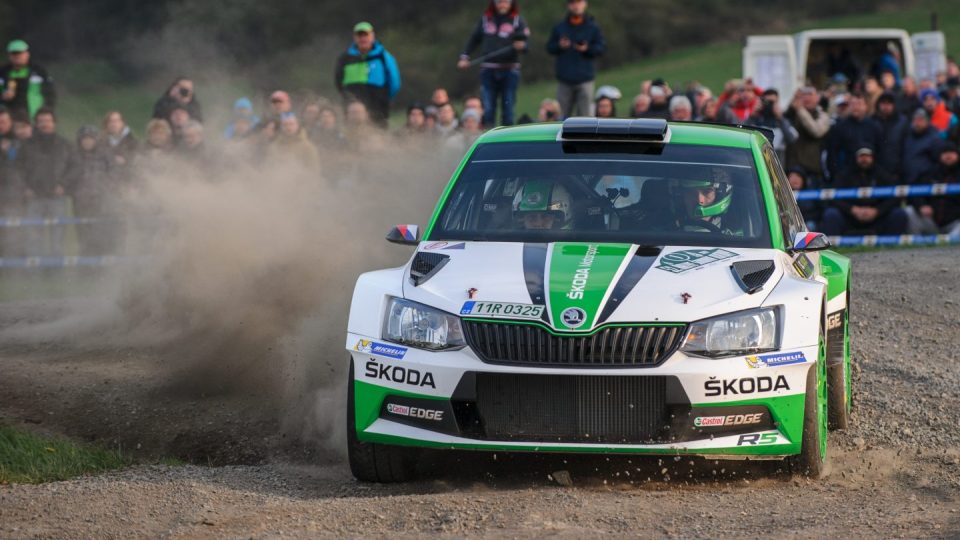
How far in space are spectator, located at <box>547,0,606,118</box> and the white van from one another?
693 centimetres

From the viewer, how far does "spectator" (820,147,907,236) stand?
17141 mm

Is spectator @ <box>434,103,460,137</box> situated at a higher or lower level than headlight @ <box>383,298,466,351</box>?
A: higher

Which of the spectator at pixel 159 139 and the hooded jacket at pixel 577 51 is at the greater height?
the hooded jacket at pixel 577 51

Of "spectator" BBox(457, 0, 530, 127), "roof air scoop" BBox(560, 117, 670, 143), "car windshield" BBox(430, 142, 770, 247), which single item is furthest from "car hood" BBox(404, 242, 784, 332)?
"spectator" BBox(457, 0, 530, 127)

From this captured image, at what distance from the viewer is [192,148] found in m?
16.9

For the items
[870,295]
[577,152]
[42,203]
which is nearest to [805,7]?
A: [42,203]

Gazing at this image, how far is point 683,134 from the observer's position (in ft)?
26.3

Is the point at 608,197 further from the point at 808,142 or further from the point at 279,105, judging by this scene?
the point at 808,142

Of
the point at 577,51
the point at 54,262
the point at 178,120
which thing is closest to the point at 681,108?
the point at 577,51

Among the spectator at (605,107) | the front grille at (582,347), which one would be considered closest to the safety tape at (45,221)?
the spectator at (605,107)

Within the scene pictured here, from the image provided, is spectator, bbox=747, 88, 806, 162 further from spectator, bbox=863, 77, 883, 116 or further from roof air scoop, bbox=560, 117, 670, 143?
roof air scoop, bbox=560, 117, 670, 143

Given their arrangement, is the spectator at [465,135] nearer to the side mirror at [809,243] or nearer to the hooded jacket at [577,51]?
the hooded jacket at [577,51]

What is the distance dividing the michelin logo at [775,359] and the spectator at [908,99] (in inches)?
475

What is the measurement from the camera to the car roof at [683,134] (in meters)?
7.90
